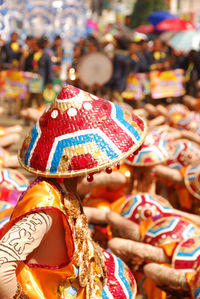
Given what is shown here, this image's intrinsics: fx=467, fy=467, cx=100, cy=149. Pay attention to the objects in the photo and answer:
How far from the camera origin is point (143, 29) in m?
21.5

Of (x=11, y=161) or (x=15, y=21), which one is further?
(x=15, y=21)

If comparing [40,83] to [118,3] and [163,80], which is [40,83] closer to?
[163,80]

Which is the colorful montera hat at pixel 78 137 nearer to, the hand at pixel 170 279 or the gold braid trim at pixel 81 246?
the gold braid trim at pixel 81 246

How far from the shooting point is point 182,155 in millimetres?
4055

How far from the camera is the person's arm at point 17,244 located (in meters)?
1.43

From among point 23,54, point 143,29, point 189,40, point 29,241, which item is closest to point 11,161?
point 29,241

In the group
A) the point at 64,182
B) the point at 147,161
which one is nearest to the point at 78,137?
the point at 64,182

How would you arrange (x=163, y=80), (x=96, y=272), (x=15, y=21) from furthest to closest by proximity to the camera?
(x=15, y=21), (x=163, y=80), (x=96, y=272)

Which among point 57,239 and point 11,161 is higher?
point 57,239

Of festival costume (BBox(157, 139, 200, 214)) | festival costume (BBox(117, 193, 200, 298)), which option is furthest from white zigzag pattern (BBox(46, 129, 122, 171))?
festival costume (BBox(157, 139, 200, 214))

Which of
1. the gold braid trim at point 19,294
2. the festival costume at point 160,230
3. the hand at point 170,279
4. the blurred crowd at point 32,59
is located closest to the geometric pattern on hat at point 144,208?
the festival costume at point 160,230

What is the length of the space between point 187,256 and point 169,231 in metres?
0.26

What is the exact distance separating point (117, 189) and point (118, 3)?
121ft

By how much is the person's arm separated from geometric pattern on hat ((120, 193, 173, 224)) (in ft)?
4.41
